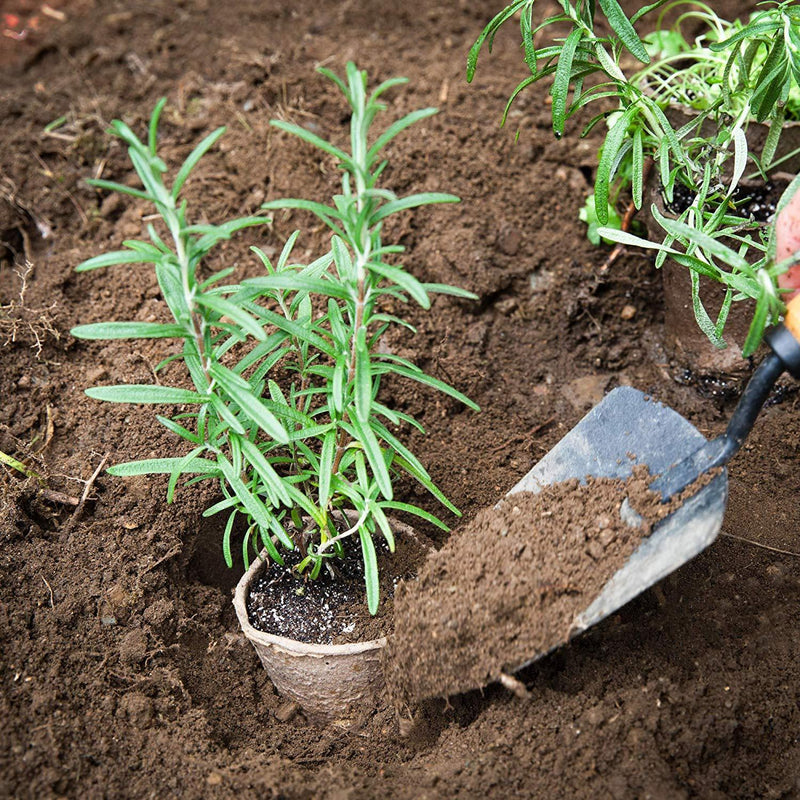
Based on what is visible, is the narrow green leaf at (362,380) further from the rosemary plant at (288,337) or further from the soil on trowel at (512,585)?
the soil on trowel at (512,585)

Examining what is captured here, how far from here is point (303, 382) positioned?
2.12m

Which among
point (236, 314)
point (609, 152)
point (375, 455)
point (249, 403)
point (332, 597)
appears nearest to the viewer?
point (236, 314)

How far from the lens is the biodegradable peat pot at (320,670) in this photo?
2.08 m

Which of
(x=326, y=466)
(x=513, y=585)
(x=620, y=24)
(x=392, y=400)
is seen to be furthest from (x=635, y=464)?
(x=620, y=24)

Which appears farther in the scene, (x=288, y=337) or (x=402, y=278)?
(x=288, y=337)

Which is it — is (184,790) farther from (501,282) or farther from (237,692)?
(501,282)

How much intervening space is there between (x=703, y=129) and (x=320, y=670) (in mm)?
2181

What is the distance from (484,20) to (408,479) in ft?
8.18

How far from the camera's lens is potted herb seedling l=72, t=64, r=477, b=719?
1.66 meters

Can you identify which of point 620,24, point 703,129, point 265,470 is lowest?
point 265,470

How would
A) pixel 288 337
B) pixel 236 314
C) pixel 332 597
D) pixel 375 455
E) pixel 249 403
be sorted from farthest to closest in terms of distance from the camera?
1. pixel 332 597
2. pixel 288 337
3. pixel 375 455
4. pixel 249 403
5. pixel 236 314

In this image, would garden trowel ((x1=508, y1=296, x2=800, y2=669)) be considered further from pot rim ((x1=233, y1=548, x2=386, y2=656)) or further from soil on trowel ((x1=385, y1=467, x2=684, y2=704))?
pot rim ((x1=233, y1=548, x2=386, y2=656))

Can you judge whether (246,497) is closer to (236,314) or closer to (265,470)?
(265,470)

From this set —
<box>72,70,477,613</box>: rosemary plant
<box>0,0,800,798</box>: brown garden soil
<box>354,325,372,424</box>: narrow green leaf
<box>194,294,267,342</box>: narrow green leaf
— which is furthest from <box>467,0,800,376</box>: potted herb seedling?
<box>194,294,267,342</box>: narrow green leaf
